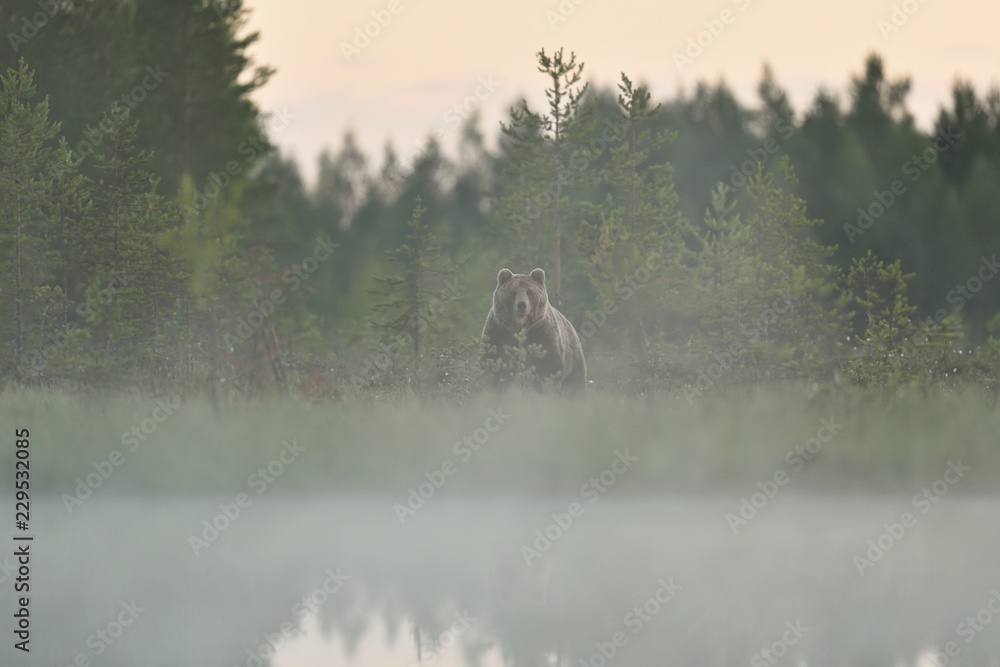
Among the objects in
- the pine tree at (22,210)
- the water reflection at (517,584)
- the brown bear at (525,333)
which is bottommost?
the water reflection at (517,584)

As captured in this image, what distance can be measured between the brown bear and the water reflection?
13.4 ft

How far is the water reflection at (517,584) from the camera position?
672 centimetres

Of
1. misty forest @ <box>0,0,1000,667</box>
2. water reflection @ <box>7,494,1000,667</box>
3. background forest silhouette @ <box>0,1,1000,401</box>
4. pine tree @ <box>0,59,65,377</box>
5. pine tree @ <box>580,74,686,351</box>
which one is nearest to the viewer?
water reflection @ <box>7,494,1000,667</box>

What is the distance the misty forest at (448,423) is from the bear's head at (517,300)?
1.97 ft

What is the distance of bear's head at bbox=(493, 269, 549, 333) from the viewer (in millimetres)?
14938

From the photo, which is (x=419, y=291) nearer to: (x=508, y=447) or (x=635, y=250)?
(x=635, y=250)

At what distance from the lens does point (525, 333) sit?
48.5 ft

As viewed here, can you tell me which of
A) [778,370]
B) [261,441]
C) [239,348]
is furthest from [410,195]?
[261,441]

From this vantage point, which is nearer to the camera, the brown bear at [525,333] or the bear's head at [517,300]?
the brown bear at [525,333]

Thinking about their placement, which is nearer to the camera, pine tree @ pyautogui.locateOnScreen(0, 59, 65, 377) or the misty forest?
the misty forest

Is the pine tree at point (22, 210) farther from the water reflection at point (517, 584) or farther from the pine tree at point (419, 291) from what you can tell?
the water reflection at point (517, 584)

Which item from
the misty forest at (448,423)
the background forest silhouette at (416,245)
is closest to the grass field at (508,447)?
the misty forest at (448,423)

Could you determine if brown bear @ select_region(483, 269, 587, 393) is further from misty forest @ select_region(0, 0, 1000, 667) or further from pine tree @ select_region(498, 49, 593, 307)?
pine tree @ select_region(498, 49, 593, 307)

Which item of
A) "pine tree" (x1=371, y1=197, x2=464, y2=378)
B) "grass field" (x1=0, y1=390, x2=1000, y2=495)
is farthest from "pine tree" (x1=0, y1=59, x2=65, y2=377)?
"grass field" (x1=0, y1=390, x2=1000, y2=495)
